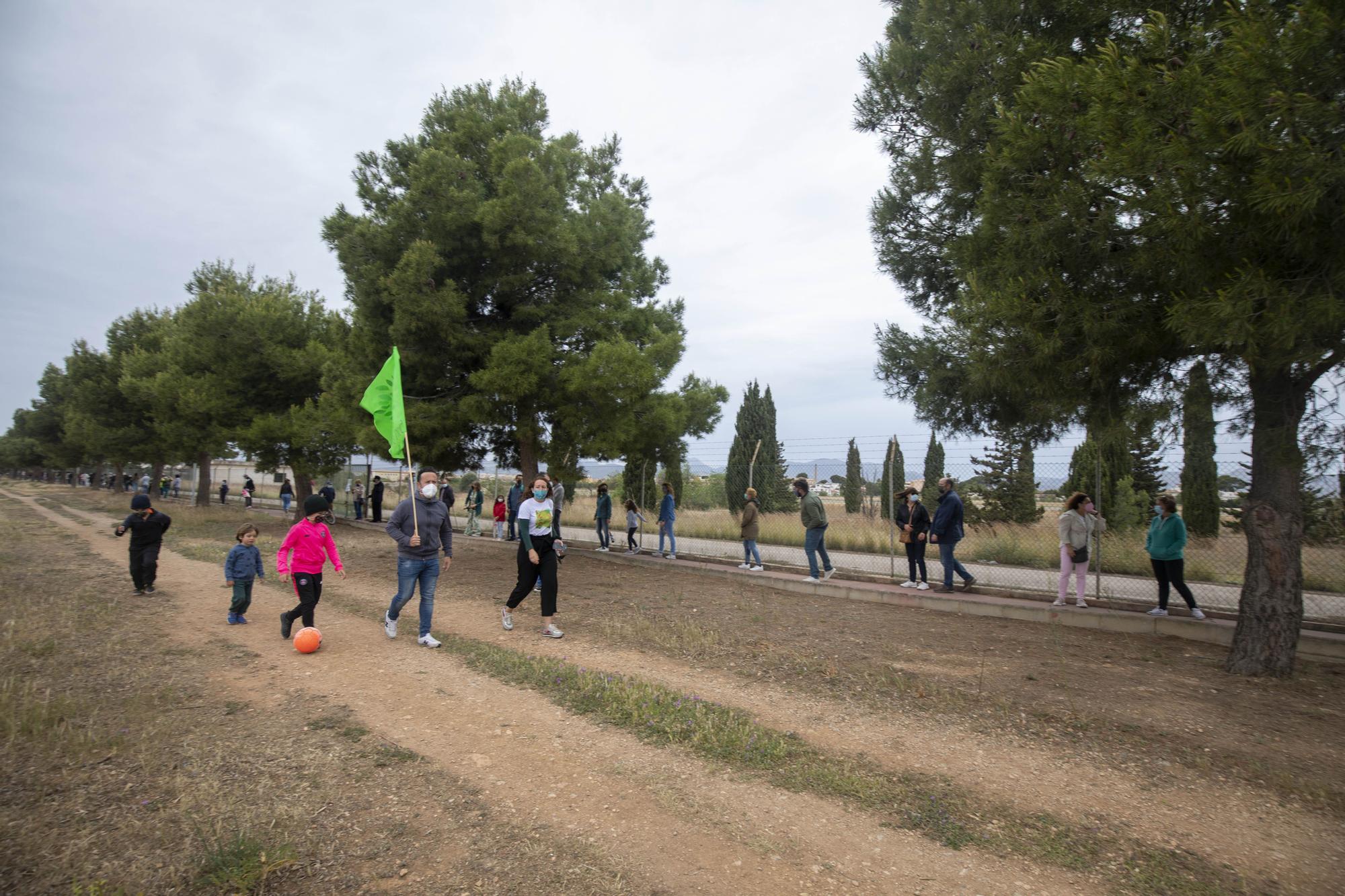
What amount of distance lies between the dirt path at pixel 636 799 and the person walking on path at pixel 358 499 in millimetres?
22734

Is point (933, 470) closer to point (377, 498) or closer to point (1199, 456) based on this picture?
point (1199, 456)

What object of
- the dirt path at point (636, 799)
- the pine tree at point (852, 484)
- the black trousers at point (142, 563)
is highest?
the pine tree at point (852, 484)

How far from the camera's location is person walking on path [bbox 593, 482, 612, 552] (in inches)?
680

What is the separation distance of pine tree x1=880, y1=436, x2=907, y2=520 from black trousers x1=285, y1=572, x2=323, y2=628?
962cm

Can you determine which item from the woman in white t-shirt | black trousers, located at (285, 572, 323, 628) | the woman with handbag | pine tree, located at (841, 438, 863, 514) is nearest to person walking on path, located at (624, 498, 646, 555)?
pine tree, located at (841, 438, 863, 514)

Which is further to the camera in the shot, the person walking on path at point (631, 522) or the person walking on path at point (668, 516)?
the person walking on path at point (631, 522)

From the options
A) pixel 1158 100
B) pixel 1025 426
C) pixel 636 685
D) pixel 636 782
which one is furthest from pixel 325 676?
pixel 1025 426

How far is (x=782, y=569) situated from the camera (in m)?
14.1

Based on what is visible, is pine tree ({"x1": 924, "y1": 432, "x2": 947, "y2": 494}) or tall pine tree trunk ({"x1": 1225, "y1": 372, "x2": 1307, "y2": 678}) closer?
tall pine tree trunk ({"x1": 1225, "y1": 372, "x2": 1307, "y2": 678})

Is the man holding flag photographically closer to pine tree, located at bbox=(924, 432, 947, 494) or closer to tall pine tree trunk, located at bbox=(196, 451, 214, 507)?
pine tree, located at bbox=(924, 432, 947, 494)

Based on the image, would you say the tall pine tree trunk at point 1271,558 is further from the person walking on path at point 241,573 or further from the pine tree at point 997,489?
the person walking on path at point 241,573

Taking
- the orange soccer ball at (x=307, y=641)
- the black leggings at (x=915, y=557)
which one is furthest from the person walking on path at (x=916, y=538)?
the orange soccer ball at (x=307, y=641)

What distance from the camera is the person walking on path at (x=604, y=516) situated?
56.7 ft

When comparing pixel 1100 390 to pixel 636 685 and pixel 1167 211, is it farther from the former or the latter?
pixel 636 685
